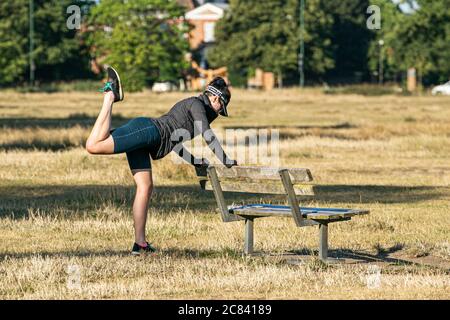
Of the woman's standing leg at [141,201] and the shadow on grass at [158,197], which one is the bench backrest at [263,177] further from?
the shadow on grass at [158,197]

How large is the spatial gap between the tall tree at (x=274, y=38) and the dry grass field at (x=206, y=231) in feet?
231

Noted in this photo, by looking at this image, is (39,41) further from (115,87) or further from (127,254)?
(115,87)

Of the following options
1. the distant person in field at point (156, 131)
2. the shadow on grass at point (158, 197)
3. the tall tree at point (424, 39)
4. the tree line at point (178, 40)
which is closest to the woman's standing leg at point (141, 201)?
the distant person in field at point (156, 131)

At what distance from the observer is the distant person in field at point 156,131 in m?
12.2

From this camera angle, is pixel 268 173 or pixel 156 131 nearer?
pixel 268 173

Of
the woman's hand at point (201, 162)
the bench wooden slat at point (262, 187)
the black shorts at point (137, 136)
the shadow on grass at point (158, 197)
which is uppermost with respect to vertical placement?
the black shorts at point (137, 136)

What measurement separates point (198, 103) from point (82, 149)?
18.7 m

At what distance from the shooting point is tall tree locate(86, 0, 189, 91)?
322 ft

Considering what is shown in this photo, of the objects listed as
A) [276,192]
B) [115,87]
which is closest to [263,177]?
[276,192]

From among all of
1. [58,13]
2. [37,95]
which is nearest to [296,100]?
[37,95]

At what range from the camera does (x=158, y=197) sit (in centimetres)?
2022

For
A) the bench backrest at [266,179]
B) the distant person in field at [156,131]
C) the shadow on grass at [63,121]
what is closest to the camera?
the bench backrest at [266,179]

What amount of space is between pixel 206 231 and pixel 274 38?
298 feet

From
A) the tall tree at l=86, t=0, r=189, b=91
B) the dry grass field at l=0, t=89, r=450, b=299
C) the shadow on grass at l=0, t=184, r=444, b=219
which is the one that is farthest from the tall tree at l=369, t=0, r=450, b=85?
the shadow on grass at l=0, t=184, r=444, b=219
